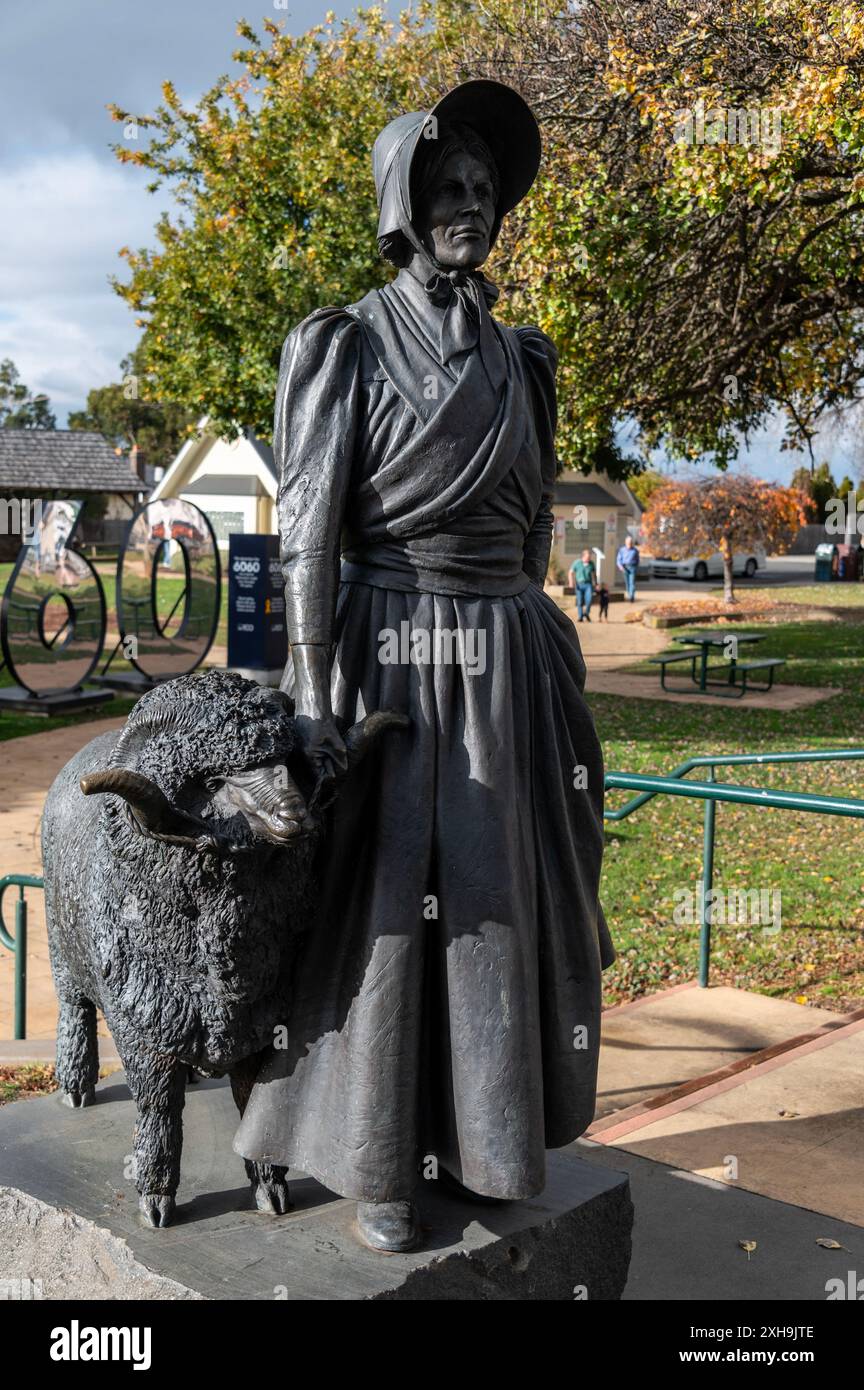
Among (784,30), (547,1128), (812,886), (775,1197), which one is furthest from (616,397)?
(547,1128)

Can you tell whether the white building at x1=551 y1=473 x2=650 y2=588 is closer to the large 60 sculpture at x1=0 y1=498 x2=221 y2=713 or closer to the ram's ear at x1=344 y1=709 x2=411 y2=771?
the large 60 sculpture at x1=0 y1=498 x2=221 y2=713

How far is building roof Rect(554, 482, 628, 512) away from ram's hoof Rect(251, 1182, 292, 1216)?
34417 mm

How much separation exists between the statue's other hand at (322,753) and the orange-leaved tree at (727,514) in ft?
96.9

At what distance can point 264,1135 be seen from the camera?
3.05 meters

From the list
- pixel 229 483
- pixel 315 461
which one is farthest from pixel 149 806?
pixel 229 483

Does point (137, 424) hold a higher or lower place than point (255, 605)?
higher

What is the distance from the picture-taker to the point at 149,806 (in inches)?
105

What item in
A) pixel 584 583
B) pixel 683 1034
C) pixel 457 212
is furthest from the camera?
pixel 584 583

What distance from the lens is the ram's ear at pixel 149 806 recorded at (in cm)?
261

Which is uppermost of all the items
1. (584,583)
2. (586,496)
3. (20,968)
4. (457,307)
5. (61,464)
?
(61,464)

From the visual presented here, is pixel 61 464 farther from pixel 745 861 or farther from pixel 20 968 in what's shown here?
pixel 20 968

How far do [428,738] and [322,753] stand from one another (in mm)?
292

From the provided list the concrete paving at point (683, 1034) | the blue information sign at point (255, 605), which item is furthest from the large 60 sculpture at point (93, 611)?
the concrete paving at point (683, 1034)
